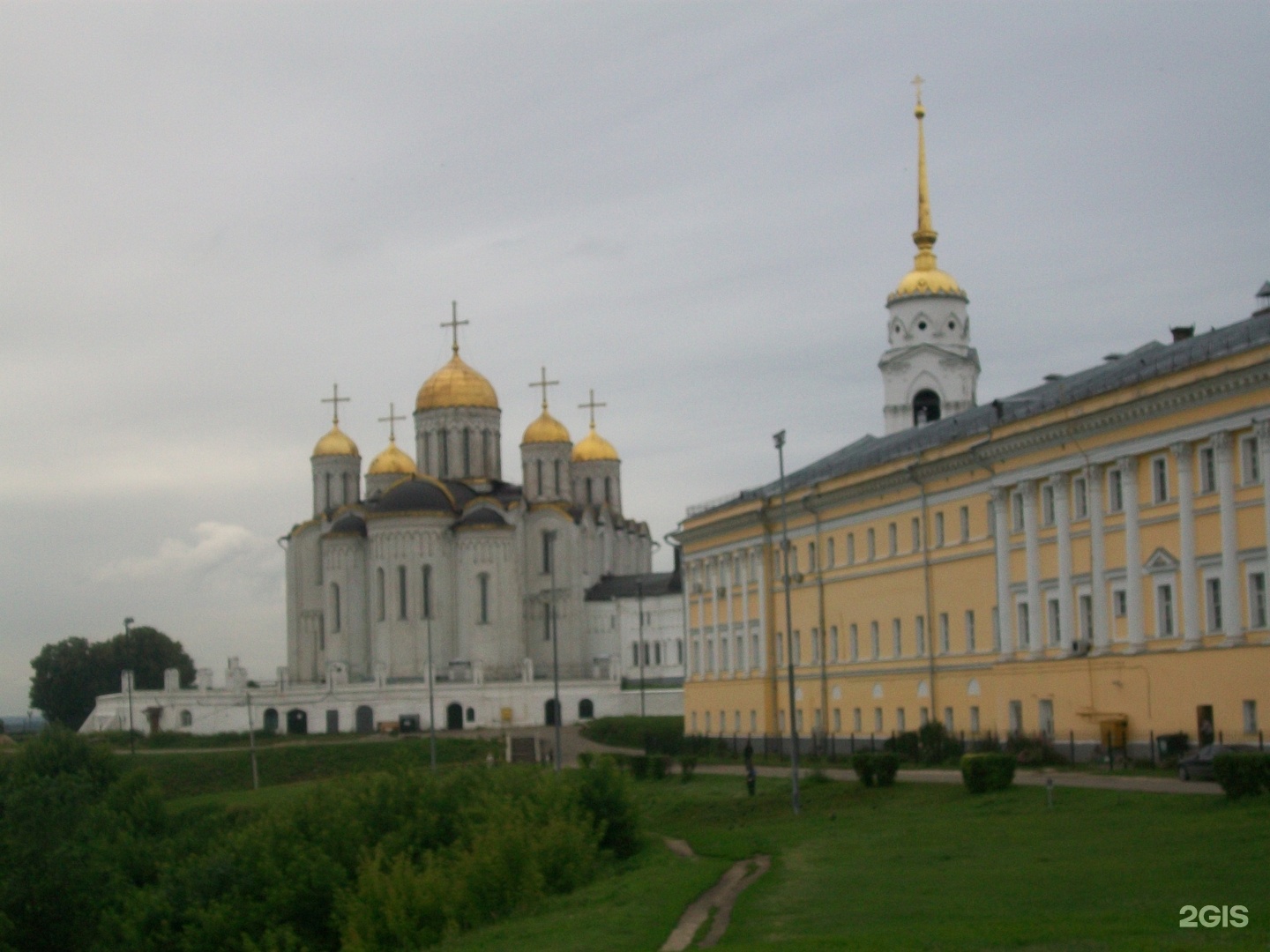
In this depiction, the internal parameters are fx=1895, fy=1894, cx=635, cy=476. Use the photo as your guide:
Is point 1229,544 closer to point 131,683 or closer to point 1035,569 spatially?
point 1035,569

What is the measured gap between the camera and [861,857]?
30.0 m

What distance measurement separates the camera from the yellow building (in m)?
41.0

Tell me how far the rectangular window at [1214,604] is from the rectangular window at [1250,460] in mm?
2694

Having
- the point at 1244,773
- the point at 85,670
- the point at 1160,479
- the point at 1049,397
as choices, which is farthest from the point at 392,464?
the point at 1244,773

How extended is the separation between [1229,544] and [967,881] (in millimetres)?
17874

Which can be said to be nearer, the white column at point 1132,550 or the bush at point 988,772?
the bush at point 988,772

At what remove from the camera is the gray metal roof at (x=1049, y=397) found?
4322 cm

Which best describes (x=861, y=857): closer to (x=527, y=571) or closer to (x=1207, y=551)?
(x=1207, y=551)

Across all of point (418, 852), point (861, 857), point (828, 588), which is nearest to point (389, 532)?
point (828, 588)

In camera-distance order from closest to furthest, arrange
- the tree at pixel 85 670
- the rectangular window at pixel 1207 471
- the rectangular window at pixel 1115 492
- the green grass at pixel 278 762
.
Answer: the rectangular window at pixel 1207 471 < the rectangular window at pixel 1115 492 < the green grass at pixel 278 762 < the tree at pixel 85 670

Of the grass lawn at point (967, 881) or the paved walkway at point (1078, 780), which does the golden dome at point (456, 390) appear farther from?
the grass lawn at point (967, 881)

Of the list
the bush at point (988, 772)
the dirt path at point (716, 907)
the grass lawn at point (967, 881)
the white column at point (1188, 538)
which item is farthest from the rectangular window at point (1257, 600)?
the dirt path at point (716, 907)

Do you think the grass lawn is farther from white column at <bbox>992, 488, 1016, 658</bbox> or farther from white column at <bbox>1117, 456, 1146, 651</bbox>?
white column at <bbox>992, 488, 1016, 658</bbox>

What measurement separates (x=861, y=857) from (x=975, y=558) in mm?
24216
